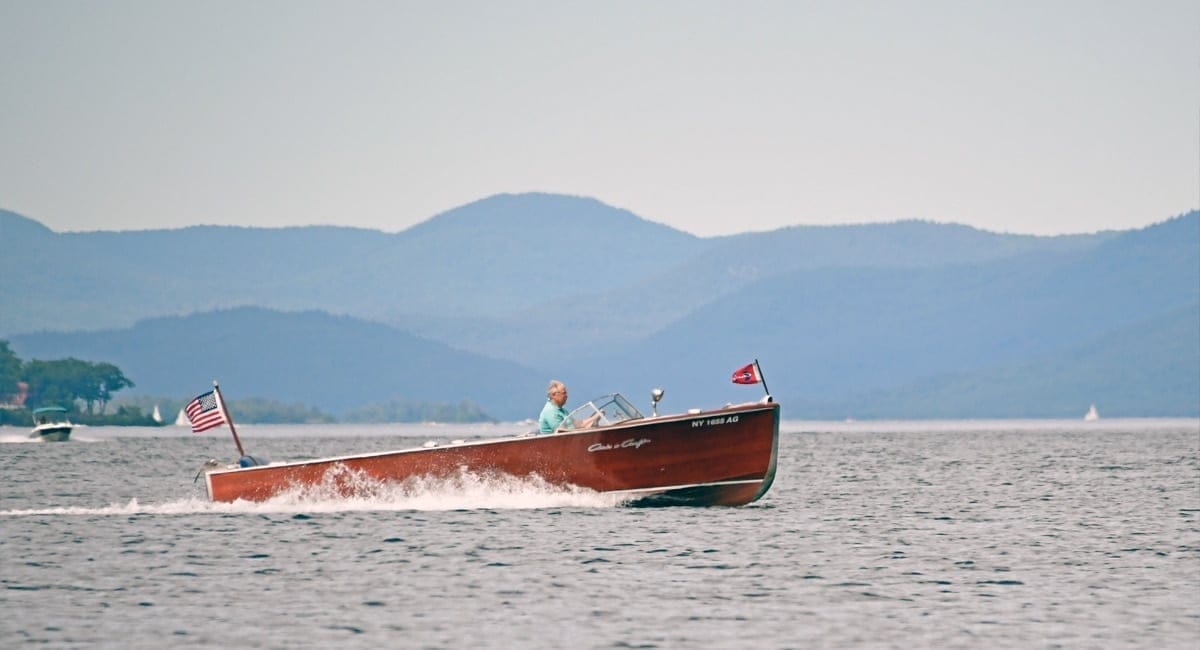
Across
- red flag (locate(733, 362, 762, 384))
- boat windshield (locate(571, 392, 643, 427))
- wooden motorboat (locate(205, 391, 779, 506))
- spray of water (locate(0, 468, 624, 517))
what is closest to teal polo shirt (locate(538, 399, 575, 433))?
boat windshield (locate(571, 392, 643, 427))

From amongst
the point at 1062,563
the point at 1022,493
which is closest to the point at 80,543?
the point at 1062,563

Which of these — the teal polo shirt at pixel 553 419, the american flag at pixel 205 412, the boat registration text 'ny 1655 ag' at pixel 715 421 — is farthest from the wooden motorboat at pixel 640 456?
the american flag at pixel 205 412

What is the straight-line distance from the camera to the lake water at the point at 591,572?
79.6 ft

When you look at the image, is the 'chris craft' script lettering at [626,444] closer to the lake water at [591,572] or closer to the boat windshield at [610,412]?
the boat windshield at [610,412]

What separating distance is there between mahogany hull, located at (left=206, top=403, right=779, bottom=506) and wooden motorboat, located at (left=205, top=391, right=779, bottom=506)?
20mm

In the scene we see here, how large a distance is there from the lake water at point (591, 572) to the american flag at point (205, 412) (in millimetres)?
2203

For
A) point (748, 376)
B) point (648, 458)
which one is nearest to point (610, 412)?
point (648, 458)

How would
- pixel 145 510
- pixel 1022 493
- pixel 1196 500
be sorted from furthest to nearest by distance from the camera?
pixel 1022 493, pixel 1196 500, pixel 145 510

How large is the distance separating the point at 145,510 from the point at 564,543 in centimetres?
1424

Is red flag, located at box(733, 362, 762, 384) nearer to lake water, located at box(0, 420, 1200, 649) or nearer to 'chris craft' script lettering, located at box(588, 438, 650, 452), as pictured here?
'chris craft' script lettering, located at box(588, 438, 650, 452)

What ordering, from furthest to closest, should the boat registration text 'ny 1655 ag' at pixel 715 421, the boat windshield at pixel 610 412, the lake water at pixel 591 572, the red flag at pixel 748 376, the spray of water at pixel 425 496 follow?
the spray of water at pixel 425 496 < the boat windshield at pixel 610 412 < the boat registration text 'ny 1655 ag' at pixel 715 421 < the red flag at pixel 748 376 < the lake water at pixel 591 572

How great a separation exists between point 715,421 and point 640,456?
166cm

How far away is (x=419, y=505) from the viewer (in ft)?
130

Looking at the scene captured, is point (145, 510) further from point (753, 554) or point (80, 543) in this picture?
point (753, 554)
